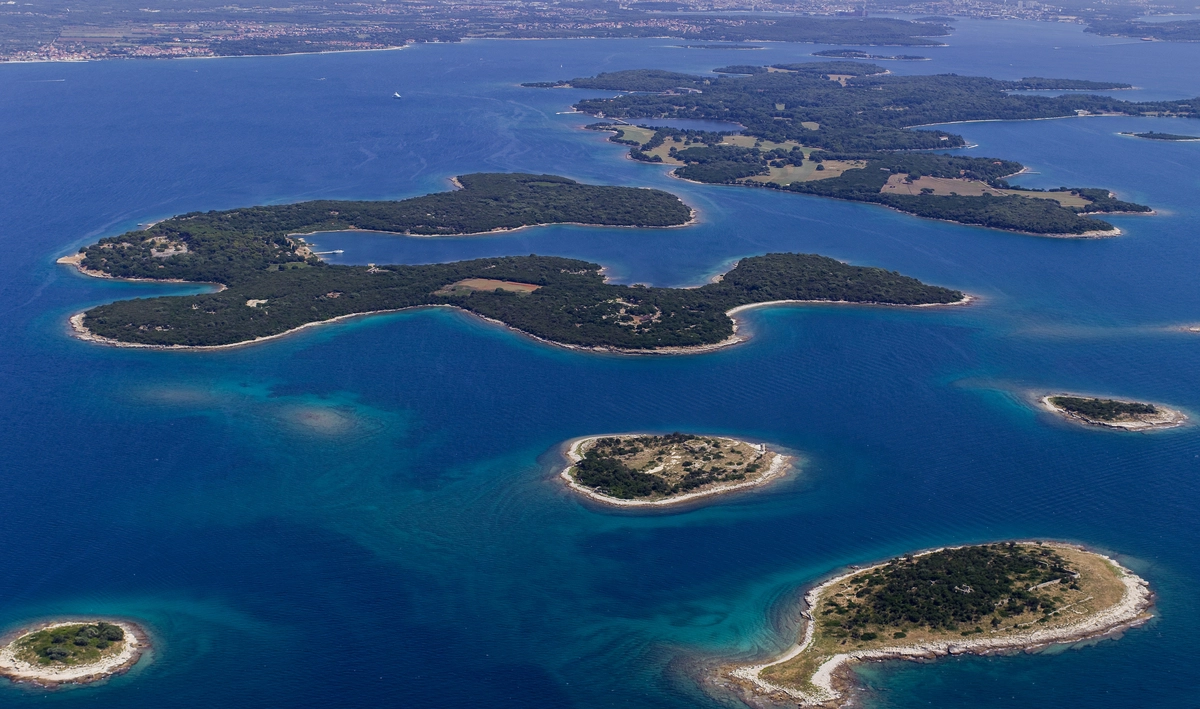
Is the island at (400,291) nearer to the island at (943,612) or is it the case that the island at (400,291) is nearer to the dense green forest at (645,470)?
the dense green forest at (645,470)

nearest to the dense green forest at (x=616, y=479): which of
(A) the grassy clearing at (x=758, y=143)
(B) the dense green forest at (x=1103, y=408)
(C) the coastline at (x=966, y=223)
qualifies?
(B) the dense green forest at (x=1103, y=408)

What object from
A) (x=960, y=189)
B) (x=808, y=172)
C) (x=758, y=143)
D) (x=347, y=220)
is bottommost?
(x=347, y=220)

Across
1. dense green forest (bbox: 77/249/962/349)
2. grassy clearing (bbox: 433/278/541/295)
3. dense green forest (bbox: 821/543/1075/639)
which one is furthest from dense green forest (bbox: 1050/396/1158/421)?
grassy clearing (bbox: 433/278/541/295)

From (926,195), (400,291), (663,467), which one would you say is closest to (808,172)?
(926,195)

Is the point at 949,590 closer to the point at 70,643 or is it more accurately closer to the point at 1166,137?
the point at 70,643

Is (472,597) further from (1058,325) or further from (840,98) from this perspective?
(840,98)

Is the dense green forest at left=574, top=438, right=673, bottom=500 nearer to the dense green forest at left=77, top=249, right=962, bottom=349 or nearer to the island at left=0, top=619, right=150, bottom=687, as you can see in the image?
the dense green forest at left=77, top=249, right=962, bottom=349

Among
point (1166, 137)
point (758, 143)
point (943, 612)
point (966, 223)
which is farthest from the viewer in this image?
point (1166, 137)

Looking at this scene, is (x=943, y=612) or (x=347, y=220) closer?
(x=943, y=612)
